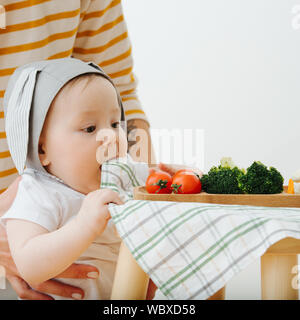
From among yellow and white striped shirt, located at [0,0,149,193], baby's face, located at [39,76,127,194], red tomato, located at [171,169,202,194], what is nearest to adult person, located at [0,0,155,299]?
yellow and white striped shirt, located at [0,0,149,193]

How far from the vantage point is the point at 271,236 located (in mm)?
504

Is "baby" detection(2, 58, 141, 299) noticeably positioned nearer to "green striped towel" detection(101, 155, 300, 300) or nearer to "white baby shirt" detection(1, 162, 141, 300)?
"white baby shirt" detection(1, 162, 141, 300)

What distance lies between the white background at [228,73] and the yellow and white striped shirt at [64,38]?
0.33 m

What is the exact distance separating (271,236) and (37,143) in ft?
1.54

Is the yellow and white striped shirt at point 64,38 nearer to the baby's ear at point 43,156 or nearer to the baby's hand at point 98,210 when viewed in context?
the baby's ear at point 43,156

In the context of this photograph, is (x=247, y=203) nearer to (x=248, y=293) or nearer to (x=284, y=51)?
(x=248, y=293)

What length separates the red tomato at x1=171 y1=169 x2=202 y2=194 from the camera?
2.22 ft

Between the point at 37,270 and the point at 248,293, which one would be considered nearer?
the point at 37,270

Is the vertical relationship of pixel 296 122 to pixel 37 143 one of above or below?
above

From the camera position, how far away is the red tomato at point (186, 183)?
68 centimetres

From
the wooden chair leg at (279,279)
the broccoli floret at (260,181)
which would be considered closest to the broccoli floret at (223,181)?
the broccoli floret at (260,181)

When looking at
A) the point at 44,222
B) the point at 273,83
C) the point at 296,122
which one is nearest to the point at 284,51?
the point at 273,83

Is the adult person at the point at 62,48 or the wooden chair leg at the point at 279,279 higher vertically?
the adult person at the point at 62,48

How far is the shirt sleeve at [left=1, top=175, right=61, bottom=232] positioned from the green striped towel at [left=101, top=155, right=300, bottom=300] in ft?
0.62
